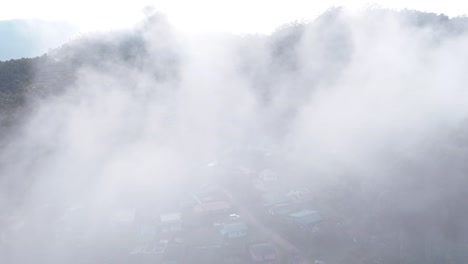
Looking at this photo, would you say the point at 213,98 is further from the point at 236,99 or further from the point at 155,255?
the point at 155,255

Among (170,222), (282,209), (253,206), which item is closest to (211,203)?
(253,206)

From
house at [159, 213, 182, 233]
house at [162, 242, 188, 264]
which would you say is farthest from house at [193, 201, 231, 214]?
house at [162, 242, 188, 264]

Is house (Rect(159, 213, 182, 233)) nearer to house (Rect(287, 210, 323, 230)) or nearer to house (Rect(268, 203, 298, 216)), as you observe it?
house (Rect(268, 203, 298, 216))

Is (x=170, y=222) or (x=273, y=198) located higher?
(x=273, y=198)

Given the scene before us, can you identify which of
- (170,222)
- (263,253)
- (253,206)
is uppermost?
(253,206)

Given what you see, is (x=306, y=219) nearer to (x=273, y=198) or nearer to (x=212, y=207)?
(x=273, y=198)

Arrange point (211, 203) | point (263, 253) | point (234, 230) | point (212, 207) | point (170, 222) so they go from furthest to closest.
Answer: point (211, 203), point (212, 207), point (170, 222), point (234, 230), point (263, 253)

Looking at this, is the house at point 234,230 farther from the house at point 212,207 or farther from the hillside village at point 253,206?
the house at point 212,207
